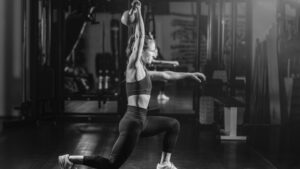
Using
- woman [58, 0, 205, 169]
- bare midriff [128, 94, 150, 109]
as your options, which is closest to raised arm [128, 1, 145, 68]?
woman [58, 0, 205, 169]

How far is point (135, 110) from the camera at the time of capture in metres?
4.04

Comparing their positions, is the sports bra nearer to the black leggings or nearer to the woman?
the woman

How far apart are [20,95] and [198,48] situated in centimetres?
320

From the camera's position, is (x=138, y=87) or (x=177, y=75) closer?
(x=138, y=87)

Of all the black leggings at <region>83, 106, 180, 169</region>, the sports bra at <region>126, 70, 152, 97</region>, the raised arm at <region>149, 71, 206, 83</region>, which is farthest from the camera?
the raised arm at <region>149, 71, 206, 83</region>

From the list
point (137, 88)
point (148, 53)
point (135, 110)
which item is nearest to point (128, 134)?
point (135, 110)

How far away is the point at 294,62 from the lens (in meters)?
8.77

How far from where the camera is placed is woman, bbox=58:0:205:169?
3.97m

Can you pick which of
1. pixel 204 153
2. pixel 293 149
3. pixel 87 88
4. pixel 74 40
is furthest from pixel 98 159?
pixel 87 88

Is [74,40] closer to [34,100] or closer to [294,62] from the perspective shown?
[34,100]

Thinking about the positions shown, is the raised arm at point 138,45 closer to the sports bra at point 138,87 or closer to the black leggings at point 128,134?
the sports bra at point 138,87

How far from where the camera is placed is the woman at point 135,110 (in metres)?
3.97

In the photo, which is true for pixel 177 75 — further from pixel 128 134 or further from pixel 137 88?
pixel 128 134

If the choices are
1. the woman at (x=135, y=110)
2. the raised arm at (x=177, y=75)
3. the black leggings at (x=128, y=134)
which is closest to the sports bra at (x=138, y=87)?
the woman at (x=135, y=110)
